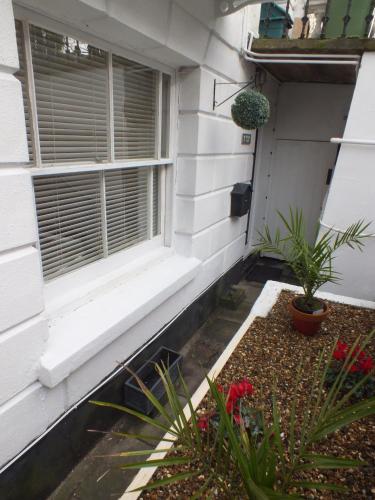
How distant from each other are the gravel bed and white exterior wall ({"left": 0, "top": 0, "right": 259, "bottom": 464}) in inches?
28.0

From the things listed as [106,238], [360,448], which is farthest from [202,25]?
[360,448]

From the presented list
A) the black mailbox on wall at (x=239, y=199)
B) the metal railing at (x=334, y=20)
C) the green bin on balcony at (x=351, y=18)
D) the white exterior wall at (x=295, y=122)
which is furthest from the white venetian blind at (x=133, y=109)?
the white exterior wall at (x=295, y=122)

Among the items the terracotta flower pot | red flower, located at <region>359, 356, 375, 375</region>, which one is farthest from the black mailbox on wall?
red flower, located at <region>359, 356, 375, 375</region>

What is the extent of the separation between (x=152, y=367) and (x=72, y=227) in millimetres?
1318

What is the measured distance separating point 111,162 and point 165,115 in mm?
865

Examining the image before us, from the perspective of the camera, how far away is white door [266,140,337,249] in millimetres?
5195

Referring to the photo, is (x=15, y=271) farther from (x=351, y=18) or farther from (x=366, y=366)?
(x=351, y=18)

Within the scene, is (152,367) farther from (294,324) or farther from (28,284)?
(28,284)

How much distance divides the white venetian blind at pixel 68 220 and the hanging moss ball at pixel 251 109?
144cm

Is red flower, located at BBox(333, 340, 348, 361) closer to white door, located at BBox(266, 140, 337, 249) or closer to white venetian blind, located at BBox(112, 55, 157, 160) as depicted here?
white venetian blind, located at BBox(112, 55, 157, 160)

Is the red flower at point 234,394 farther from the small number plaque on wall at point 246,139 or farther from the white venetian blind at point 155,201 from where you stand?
the small number plaque on wall at point 246,139

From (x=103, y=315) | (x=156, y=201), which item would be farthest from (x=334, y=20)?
(x=103, y=315)

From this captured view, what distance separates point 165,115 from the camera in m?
2.83

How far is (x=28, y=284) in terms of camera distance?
5.27 feet
